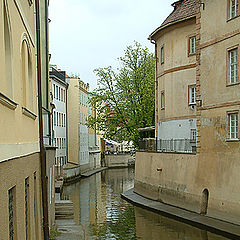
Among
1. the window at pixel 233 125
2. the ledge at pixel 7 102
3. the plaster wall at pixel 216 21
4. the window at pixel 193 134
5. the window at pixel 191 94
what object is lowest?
the window at pixel 193 134

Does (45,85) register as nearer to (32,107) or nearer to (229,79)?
(32,107)

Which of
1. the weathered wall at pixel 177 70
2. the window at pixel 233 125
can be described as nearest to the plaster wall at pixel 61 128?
the weathered wall at pixel 177 70

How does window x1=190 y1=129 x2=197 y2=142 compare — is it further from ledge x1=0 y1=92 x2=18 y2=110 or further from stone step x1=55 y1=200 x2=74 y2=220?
ledge x1=0 y1=92 x2=18 y2=110

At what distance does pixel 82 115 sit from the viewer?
6438 cm

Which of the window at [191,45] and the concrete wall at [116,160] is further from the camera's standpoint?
the concrete wall at [116,160]

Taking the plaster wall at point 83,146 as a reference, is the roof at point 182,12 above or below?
above

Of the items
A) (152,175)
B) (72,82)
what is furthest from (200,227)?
(72,82)

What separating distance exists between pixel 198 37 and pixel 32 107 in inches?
551

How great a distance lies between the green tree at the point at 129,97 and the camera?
4459cm

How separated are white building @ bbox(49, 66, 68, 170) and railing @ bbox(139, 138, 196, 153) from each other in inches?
737

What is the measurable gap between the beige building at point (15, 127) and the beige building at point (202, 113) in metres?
12.1

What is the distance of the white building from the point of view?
51500mm

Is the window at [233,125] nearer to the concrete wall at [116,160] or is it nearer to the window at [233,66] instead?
the window at [233,66]

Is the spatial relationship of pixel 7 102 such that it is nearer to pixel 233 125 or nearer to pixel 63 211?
pixel 233 125
